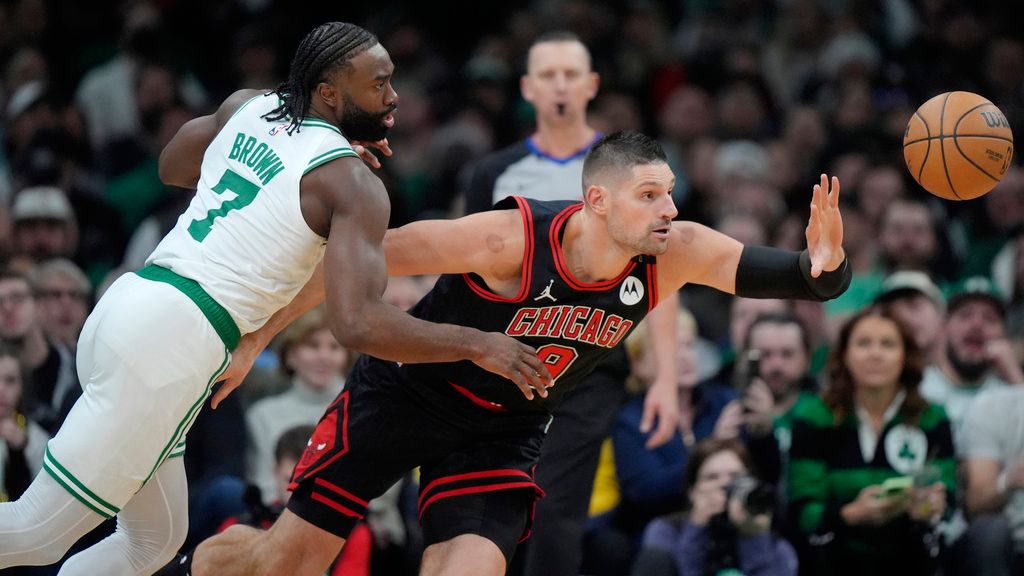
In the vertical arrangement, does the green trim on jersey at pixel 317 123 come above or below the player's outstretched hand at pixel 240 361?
above

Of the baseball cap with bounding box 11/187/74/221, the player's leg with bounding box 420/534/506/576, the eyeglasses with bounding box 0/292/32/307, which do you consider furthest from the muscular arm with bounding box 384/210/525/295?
the baseball cap with bounding box 11/187/74/221

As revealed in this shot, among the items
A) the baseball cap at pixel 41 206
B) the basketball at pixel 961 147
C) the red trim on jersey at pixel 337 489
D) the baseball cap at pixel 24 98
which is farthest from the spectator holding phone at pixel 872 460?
the baseball cap at pixel 24 98

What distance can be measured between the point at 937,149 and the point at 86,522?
380 cm

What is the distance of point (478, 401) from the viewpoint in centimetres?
587

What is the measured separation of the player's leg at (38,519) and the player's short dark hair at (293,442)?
2430mm

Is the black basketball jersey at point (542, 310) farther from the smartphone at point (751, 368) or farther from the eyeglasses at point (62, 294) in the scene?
the eyeglasses at point (62, 294)

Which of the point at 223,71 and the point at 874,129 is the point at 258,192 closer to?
the point at 874,129

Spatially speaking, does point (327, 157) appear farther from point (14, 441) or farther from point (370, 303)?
point (14, 441)

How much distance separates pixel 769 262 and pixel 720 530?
2.12 metres

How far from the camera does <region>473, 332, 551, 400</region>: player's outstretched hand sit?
5059 millimetres

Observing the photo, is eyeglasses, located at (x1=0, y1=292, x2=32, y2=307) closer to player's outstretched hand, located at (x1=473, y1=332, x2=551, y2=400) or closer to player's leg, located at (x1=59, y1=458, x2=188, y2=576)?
player's leg, located at (x1=59, y1=458, x2=188, y2=576)

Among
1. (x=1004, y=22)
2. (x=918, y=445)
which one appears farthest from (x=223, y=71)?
(x=918, y=445)

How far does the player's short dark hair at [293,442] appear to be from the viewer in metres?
7.56

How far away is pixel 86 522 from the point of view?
518cm
